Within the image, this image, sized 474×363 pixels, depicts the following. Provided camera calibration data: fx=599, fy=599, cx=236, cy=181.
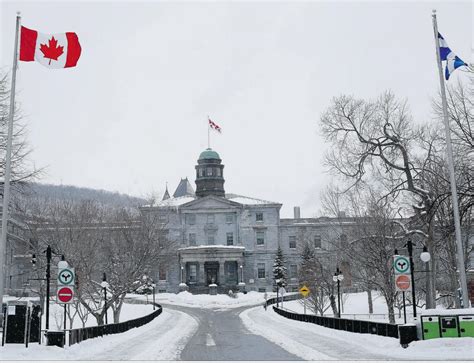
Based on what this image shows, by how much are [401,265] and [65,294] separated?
1216 cm

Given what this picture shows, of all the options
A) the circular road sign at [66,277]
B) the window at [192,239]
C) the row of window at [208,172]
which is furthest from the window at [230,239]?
the circular road sign at [66,277]

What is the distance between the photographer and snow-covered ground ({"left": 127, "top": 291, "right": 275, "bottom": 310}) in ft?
247

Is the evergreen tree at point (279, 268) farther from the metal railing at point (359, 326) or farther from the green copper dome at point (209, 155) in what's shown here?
the metal railing at point (359, 326)

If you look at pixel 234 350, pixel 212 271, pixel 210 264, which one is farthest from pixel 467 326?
pixel 210 264

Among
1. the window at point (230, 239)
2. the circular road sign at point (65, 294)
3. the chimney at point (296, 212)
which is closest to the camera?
the circular road sign at point (65, 294)

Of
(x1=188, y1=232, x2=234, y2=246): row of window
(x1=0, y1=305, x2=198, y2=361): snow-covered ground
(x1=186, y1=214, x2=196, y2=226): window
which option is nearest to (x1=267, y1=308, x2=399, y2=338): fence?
(x1=0, y1=305, x2=198, y2=361): snow-covered ground

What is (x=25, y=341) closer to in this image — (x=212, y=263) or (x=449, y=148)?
(x=449, y=148)

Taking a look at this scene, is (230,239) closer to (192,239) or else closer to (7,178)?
(192,239)

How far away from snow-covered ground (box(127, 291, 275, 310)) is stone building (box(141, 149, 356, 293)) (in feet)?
22.8

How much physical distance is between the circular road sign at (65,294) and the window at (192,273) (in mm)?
71057

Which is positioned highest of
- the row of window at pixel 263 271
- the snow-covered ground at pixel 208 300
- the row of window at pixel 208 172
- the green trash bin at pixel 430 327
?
the row of window at pixel 208 172

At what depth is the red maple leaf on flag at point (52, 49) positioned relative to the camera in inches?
792

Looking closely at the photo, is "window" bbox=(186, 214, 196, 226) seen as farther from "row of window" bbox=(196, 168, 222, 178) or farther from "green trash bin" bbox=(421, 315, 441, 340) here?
"green trash bin" bbox=(421, 315, 441, 340)

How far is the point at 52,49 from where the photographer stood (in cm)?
2016
